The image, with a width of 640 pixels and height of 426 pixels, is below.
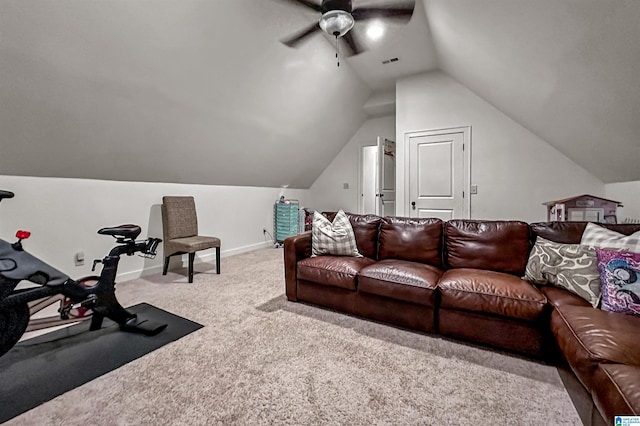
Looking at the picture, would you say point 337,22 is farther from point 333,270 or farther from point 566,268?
point 566,268

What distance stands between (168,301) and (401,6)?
3299 millimetres

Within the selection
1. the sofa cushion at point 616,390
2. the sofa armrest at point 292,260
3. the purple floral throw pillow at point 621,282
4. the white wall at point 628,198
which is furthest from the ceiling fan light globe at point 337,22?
the white wall at point 628,198

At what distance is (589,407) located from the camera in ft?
4.06

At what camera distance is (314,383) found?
60.7 inches

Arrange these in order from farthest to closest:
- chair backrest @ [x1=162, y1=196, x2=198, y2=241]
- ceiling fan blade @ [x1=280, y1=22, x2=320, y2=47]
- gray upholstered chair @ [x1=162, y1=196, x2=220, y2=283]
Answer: chair backrest @ [x1=162, y1=196, x2=198, y2=241] < gray upholstered chair @ [x1=162, y1=196, x2=220, y2=283] < ceiling fan blade @ [x1=280, y1=22, x2=320, y2=47]

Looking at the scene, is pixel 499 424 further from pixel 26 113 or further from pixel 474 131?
pixel 474 131

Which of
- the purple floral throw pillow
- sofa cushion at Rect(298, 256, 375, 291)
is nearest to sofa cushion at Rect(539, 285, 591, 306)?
the purple floral throw pillow

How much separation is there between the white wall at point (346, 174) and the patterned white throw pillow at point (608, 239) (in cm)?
456

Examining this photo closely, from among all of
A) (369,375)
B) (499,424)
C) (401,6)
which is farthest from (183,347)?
(401,6)

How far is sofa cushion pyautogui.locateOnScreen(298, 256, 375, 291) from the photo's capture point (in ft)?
7.58

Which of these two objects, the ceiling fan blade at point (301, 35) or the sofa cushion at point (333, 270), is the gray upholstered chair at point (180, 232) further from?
the ceiling fan blade at point (301, 35)

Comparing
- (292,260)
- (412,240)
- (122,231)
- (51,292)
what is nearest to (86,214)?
(122,231)

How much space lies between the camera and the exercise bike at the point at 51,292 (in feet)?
5.14

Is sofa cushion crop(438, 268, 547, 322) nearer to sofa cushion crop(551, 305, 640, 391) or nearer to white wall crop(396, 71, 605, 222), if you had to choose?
sofa cushion crop(551, 305, 640, 391)
